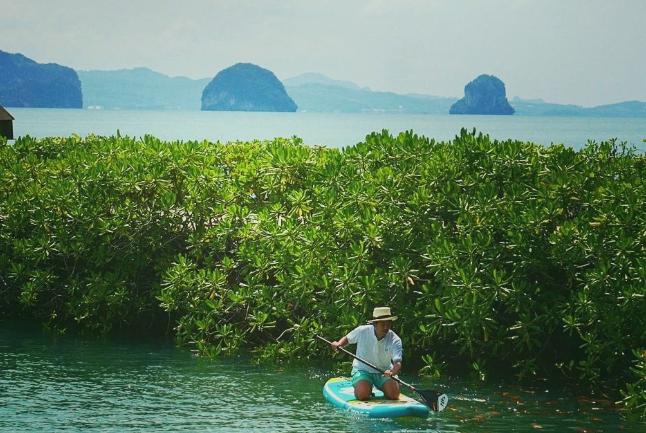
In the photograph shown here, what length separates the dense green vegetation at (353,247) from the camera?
52.4ft

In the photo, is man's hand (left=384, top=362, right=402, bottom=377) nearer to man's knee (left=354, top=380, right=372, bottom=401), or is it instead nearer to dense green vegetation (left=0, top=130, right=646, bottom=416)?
man's knee (left=354, top=380, right=372, bottom=401)

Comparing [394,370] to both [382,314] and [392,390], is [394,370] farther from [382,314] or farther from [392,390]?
[382,314]

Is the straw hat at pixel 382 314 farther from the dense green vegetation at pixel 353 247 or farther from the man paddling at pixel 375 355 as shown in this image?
the dense green vegetation at pixel 353 247

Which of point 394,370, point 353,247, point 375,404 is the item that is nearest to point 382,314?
point 394,370

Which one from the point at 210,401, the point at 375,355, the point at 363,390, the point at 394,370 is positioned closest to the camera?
the point at 394,370

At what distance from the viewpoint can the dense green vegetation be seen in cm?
1598

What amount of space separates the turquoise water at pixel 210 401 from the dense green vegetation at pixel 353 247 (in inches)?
22.9

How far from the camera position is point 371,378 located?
1516 cm

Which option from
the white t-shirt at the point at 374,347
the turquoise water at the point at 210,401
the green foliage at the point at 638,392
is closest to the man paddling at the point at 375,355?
the white t-shirt at the point at 374,347

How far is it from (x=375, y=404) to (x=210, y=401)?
236 centimetres

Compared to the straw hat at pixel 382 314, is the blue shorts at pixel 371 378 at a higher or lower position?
lower

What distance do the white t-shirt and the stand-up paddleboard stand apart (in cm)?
41

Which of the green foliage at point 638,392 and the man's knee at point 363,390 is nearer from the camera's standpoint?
the green foliage at point 638,392

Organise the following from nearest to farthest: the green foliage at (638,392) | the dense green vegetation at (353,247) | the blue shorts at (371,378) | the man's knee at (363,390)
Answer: the green foliage at (638,392) < the man's knee at (363,390) < the blue shorts at (371,378) < the dense green vegetation at (353,247)
